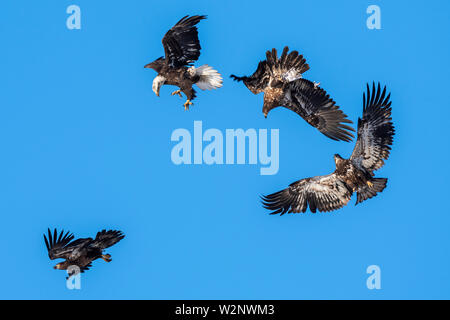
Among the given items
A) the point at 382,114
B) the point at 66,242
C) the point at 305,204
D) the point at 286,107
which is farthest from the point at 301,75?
the point at 66,242

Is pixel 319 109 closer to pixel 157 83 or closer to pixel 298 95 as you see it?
pixel 298 95

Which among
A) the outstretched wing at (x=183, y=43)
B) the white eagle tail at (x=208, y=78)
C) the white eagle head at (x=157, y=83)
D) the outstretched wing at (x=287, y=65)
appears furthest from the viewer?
the white eagle tail at (x=208, y=78)

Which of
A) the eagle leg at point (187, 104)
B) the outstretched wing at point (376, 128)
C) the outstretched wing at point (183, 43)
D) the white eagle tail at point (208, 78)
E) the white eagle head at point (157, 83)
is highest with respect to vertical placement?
the outstretched wing at point (183, 43)

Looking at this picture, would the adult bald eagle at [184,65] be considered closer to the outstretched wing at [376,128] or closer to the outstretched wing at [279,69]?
the outstretched wing at [279,69]

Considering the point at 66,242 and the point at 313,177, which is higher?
the point at 313,177

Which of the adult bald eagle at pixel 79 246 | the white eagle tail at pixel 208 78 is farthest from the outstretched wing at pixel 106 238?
the white eagle tail at pixel 208 78

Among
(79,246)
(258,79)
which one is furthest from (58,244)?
(258,79)

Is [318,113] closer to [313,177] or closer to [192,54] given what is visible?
[313,177]
